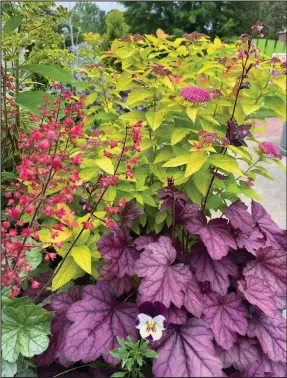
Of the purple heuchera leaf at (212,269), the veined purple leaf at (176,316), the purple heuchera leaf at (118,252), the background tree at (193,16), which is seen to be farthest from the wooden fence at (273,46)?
the veined purple leaf at (176,316)

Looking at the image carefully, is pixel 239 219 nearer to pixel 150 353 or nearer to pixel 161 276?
pixel 161 276

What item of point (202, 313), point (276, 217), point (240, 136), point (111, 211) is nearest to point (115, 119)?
point (240, 136)

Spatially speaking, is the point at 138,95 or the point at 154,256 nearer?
the point at 154,256

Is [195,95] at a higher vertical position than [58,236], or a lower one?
higher

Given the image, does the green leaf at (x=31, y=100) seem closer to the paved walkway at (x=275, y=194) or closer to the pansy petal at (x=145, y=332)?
the pansy petal at (x=145, y=332)

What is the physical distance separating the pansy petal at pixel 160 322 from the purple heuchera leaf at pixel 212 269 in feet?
0.79

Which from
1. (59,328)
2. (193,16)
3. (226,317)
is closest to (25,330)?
(59,328)

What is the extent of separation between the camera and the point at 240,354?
1.13 metres

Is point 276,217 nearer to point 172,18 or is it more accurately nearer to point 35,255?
point 35,255

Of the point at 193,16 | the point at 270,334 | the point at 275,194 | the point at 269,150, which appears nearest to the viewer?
the point at 270,334

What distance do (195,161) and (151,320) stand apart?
0.48 metres

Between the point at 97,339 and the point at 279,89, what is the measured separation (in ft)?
3.37

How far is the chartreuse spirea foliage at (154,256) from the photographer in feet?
3.27

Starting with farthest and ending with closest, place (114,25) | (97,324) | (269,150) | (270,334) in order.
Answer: (114,25) → (269,150) → (270,334) → (97,324)
